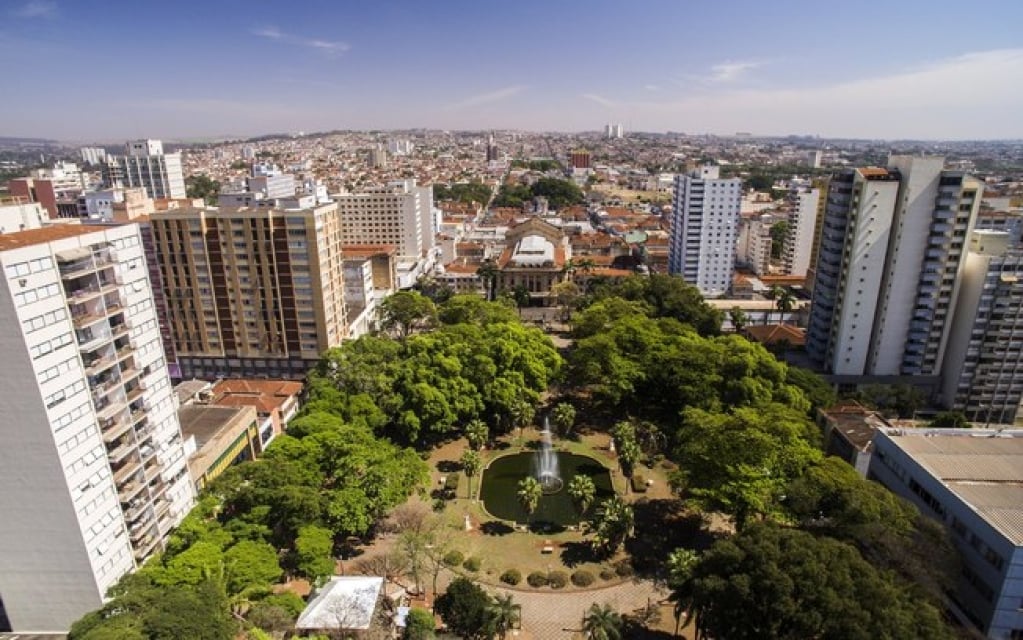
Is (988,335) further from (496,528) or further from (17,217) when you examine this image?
(17,217)

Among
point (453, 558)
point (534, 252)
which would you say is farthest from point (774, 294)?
point (453, 558)

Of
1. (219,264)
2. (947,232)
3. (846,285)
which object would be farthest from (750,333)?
(219,264)

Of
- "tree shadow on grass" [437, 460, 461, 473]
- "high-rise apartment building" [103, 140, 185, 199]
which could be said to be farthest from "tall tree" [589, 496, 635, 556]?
"high-rise apartment building" [103, 140, 185, 199]

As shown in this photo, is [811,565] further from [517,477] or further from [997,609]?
[517,477]

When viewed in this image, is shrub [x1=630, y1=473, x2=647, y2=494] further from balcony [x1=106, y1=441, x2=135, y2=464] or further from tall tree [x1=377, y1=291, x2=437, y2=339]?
tall tree [x1=377, y1=291, x2=437, y2=339]

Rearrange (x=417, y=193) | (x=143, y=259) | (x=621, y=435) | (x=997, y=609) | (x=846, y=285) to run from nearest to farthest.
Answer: (x=997, y=609)
(x=143, y=259)
(x=621, y=435)
(x=846, y=285)
(x=417, y=193)

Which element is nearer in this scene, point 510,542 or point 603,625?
point 603,625

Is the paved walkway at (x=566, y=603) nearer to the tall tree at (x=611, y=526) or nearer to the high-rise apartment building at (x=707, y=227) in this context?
the tall tree at (x=611, y=526)
